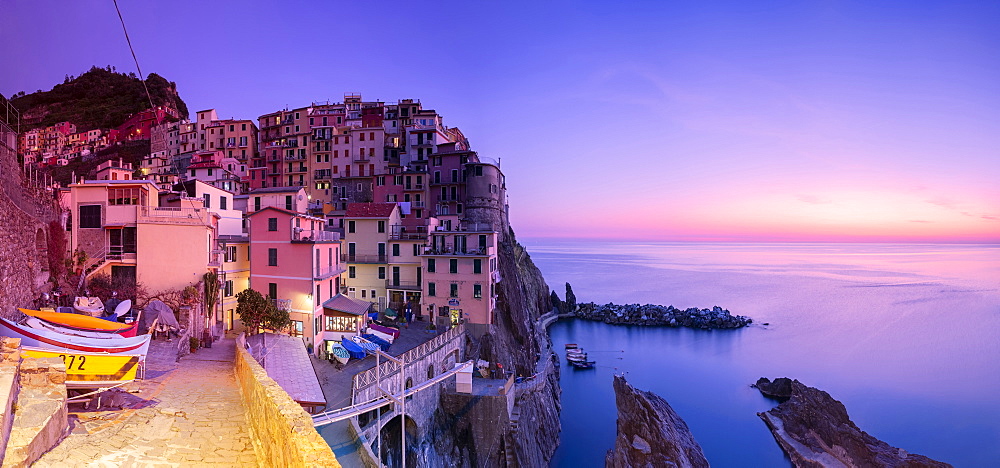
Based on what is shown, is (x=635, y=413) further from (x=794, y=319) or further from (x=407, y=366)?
(x=794, y=319)

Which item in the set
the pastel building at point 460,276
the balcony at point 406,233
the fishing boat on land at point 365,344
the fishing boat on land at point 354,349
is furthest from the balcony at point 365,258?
the fishing boat on land at point 354,349

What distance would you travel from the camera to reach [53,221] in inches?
863

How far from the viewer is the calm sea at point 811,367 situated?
3878cm

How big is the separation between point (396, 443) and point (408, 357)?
4457 millimetres

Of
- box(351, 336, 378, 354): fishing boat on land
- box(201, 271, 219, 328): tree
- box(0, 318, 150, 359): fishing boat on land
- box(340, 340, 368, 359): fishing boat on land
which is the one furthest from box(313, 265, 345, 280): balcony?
box(0, 318, 150, 359): fishing boat on land

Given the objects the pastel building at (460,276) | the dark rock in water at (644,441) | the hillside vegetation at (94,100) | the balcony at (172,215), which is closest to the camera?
the balcony at (172,215)

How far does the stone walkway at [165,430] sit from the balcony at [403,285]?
979 inches

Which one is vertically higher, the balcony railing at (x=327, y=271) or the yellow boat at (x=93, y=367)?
the balcony railing at (x=327, y=271)

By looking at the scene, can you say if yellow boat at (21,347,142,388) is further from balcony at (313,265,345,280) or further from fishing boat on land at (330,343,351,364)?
balcony at (313,265,345,280)

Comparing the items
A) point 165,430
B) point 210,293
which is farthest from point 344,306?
point 165,430

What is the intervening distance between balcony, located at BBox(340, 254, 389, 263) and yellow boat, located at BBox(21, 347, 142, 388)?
28336 mm

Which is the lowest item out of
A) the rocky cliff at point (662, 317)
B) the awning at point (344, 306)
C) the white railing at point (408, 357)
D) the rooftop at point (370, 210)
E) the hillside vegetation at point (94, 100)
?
the rocky cliff at point (662, 317)

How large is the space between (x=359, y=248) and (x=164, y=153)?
49.6 metres

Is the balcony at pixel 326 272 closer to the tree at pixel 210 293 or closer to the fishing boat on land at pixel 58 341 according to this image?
the tree at pixel 210 293
